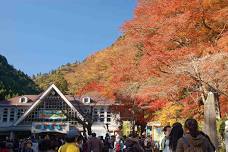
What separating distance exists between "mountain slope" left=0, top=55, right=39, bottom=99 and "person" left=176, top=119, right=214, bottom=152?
60997 mm

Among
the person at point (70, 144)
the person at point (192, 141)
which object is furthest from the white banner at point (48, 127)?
the person at point (192, 141)

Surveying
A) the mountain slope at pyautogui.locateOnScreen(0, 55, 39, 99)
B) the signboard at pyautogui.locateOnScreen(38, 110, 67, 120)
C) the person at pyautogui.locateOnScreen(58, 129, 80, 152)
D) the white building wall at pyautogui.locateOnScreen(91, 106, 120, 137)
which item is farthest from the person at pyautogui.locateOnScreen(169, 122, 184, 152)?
the mountain slope at pyautogui.locateOnScreen(0, 55, 39, 99)

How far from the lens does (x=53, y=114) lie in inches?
1709

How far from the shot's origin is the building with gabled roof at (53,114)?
1652 inches

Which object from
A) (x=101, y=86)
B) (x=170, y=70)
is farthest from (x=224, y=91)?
(x=101, y=86)

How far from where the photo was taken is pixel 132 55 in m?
26.6

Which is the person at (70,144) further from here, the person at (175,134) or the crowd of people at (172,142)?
the person at (175,134)

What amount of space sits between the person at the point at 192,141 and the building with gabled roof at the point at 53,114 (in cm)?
3611

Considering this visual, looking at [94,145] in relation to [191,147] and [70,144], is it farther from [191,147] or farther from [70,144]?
[191,147]

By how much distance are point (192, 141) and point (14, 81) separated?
2788 inches

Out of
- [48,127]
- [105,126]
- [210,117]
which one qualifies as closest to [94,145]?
[210,117]

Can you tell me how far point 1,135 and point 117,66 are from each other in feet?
76.7

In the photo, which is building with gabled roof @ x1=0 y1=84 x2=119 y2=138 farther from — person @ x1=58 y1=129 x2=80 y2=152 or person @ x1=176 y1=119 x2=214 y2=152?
person @ x1=176 y1=119 x2=214 y2=152

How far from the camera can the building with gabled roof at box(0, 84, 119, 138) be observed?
4197 cm
